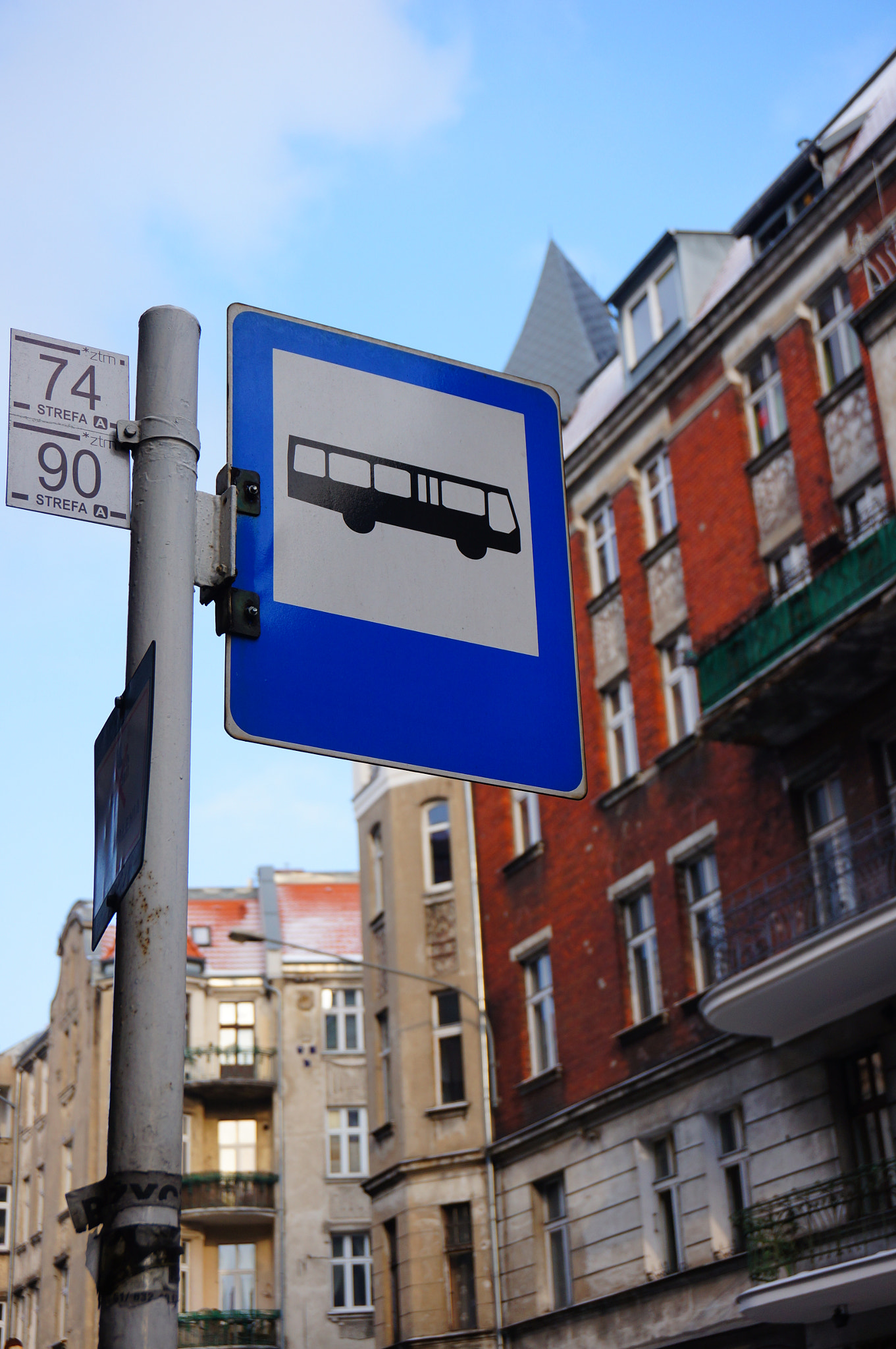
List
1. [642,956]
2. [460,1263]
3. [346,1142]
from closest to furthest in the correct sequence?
[642,956], [460,1263], [346,1142]

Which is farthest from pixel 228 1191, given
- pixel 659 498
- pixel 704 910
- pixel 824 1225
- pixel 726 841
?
pixel 824 1225

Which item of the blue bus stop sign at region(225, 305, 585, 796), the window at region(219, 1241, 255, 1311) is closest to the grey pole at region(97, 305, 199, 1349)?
the blue bus stop sign at region(225, 305, 585, 796)

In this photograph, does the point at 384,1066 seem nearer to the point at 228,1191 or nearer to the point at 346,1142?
the point at 228,1191

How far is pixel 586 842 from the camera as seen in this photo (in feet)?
87.0

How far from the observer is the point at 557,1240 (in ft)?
84.9

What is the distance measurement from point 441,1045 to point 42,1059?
3106 centimetres

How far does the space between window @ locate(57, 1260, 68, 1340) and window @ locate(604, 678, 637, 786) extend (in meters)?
30.3

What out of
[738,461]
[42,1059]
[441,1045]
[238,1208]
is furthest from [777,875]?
[42,1059]

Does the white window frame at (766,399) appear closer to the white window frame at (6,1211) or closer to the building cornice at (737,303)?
the building cornice at (737,303)

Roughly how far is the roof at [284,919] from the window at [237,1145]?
4389 mm

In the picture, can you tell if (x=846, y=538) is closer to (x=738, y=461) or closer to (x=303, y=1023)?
(x=738, y=461)

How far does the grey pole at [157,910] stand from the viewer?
2.32 metres

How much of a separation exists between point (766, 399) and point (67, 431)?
72.7 ft

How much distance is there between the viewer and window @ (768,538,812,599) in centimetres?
2173
